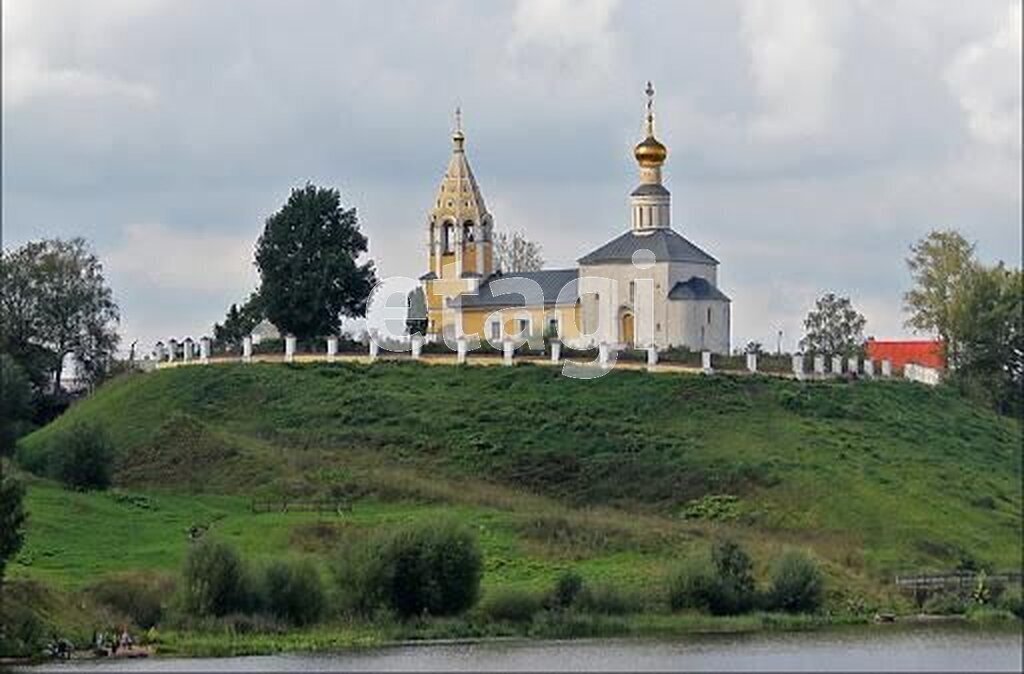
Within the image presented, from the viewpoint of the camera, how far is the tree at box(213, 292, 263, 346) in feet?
307

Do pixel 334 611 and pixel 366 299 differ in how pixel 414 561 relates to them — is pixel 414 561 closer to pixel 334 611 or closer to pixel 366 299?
pixel 334 611

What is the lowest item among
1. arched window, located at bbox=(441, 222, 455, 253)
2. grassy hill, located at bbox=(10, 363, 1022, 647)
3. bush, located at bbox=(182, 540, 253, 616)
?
bush, located at bbox=(182, 540, 253, 616)

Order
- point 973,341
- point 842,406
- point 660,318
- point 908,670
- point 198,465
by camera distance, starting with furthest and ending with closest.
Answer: point 973,341 < point 660,318 < point 842,406 < point 198,465 < point 908,670

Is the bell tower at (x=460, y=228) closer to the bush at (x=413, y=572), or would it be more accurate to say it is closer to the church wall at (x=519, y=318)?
the church wall at (x=519, y=318)

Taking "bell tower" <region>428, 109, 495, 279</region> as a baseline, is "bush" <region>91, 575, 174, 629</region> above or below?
below

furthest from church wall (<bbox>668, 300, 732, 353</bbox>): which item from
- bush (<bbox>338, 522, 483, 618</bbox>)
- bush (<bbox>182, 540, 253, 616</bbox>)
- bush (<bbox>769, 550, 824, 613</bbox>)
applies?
bush (<bbox>182, 540, 253, 616</bbox>)

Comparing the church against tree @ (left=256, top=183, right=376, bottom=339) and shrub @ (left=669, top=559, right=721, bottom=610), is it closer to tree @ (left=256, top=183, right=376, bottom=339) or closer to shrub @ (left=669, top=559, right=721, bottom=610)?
A: tree @ (left=256, top=183, right=376, bottom=339)

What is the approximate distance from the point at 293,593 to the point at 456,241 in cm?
3677

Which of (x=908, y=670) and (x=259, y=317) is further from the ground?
(x=259, y=317)

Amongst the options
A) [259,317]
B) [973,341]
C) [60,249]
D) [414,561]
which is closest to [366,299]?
[259,317]

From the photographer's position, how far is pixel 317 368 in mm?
85438

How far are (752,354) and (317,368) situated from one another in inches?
511

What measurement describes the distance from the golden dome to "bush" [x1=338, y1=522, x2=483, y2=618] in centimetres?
3254

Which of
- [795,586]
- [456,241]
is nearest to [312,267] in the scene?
[456,241]
